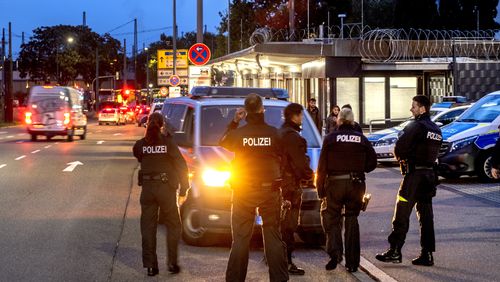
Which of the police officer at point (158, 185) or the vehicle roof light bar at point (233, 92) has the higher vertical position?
the vehicle roof light bar at point (233, 92)

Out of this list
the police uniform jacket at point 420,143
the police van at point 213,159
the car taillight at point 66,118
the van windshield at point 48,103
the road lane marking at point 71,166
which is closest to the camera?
the police uniform jacket at point 420,143

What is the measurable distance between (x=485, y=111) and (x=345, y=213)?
1101cm

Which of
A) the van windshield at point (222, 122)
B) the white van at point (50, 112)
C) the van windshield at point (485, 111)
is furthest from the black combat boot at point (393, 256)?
the white van at point (50, 112)

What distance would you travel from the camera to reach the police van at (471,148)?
18.8 metres

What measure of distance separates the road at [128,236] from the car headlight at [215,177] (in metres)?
0.81

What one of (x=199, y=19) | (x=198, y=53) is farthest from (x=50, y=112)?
(x=198, y=53)

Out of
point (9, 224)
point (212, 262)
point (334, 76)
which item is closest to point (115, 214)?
point (9, 224)

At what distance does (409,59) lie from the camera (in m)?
39.7

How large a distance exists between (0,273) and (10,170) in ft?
45.6

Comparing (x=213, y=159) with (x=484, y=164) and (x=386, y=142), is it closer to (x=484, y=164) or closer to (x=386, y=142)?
(x=484, y=164)

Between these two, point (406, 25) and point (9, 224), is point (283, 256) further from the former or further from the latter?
point (406, 25)

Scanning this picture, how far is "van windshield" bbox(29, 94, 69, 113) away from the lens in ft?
127

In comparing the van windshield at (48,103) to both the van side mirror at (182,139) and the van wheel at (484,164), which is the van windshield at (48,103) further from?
the van side mirror at (182,139)

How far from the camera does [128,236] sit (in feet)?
38.9
